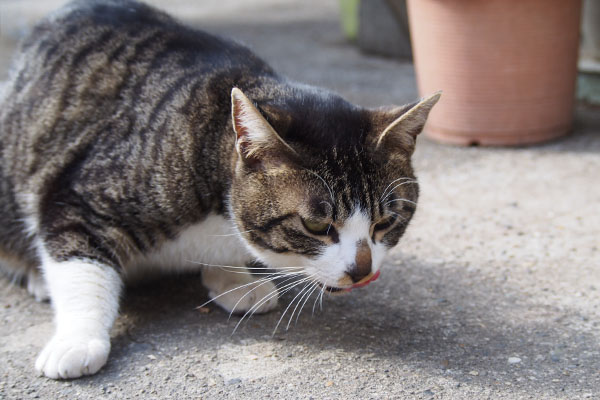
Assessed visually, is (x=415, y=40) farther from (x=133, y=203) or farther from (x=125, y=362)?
(x=125, y=362)

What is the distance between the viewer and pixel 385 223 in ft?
7.63

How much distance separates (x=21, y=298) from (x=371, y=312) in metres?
1.43

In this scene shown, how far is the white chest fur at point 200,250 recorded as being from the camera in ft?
→ 8.28

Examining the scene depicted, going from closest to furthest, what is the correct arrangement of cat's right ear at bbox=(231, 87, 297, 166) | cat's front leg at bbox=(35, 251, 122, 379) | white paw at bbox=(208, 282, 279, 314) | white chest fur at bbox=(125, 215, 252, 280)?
cat's right ear at bbox=(231, 87, 297, 166), cat's front leg at bbox=(35, 251, 122, 379), white chest fur at bbox=(125, 215, 252, 280), white paw at bbox=(208, 282, 279, 314)

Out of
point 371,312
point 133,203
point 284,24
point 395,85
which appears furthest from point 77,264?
point 284,24

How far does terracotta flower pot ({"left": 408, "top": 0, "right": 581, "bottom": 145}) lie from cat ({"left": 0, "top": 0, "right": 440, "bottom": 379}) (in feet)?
6.43

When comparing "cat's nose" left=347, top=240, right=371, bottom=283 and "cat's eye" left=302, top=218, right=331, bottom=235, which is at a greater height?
"cat's eye" left=302, top=218, right=331, bottom=235

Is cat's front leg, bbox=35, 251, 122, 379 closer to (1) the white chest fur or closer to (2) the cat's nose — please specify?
(1) the white chest fur

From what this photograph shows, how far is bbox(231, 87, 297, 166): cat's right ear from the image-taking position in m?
2.13

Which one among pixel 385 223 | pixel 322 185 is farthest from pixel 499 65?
pixel 322 185

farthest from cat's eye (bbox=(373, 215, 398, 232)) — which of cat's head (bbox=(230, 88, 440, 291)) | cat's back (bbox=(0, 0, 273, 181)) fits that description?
cat's back (bbox=(0, 0, 273, 181))

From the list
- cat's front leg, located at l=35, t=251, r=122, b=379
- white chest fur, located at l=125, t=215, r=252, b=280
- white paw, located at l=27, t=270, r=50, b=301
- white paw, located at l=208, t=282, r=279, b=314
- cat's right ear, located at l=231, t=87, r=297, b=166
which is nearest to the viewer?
cat's right ear, located at l=231, t=87, r=297, b=166

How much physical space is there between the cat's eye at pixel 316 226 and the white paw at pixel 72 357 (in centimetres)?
78

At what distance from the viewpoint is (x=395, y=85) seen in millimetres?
5910
